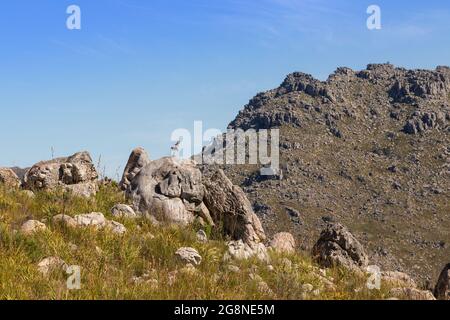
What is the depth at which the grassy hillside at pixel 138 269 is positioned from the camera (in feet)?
23.4

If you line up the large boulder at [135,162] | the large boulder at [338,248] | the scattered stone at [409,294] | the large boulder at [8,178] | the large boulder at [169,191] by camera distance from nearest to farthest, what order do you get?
1. the scattered stone at [409,294]
2. the large boulder at [169,191]
3. the large boulder at [338,248]
4. the large boulder at [8,178]
5. the large boulder at [135,162]

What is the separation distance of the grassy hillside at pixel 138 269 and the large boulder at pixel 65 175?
2.36 metres

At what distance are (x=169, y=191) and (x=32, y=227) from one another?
427 centimetres

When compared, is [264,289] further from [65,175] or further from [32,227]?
[65,175]

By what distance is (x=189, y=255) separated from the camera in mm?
9281

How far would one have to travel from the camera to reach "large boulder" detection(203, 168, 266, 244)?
1364 cm

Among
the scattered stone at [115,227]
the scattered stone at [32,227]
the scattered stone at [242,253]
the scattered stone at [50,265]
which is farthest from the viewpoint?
the scattered stone at [115,227]

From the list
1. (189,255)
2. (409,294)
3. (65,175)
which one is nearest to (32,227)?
(189,255)

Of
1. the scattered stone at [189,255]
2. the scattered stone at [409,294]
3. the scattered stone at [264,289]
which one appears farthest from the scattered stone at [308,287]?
the scattered stone at [189,255]

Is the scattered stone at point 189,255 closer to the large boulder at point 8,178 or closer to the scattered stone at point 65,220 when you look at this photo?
the scattered stone at point 65,220

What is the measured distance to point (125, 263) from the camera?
8.64 metres

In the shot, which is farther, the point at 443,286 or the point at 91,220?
the point at 443,286
